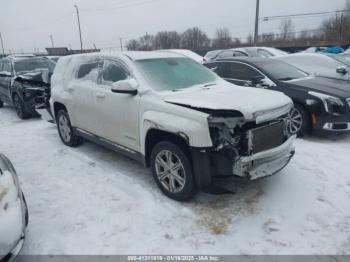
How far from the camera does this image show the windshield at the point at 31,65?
9157 millimetres

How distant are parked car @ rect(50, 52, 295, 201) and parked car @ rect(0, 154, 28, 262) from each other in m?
1.64

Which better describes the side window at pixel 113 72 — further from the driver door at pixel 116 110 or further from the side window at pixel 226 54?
the side window at pixel 226 54

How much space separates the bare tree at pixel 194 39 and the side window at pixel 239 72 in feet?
183

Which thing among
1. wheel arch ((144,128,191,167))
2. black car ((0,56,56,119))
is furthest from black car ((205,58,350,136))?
black car ((0,56,56,119))

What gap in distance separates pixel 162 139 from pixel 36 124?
5845mm

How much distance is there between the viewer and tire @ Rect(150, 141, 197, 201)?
10.8ft

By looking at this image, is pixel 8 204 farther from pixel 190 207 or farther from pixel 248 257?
pixel 248 257

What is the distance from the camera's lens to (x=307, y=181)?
3.97 meters

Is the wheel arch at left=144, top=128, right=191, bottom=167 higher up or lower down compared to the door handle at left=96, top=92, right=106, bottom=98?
lower down

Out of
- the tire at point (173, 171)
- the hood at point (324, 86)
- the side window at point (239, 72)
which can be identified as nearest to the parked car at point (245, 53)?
the side window at point (239, 72)

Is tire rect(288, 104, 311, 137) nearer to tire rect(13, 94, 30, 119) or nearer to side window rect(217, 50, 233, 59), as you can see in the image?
tire rect(13, 94, 30, 119)

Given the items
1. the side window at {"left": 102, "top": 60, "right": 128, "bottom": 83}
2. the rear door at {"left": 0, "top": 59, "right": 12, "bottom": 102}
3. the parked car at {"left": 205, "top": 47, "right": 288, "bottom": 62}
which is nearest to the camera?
the side window at {"left": 102, "top": 60, "right": 128, "bottom": 83}

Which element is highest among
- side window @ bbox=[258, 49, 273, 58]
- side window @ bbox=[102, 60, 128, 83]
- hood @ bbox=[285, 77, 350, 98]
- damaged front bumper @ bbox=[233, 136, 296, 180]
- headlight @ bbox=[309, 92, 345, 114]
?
side window @ bbox=[102, 60, 128, 83]

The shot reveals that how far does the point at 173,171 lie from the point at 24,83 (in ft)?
22.6
